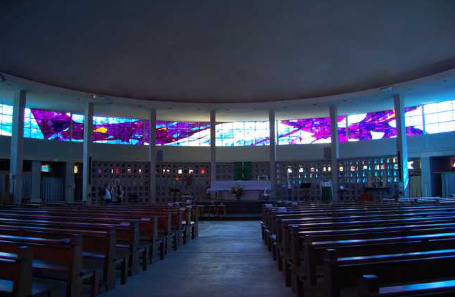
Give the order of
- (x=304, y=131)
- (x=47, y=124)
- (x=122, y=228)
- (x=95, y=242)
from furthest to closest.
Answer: (x=304, y=131), (x=47, y=124), (x=122, y=228), (x=95, y=242)

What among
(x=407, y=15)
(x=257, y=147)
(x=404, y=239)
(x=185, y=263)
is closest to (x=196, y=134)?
(x=257, y=147)

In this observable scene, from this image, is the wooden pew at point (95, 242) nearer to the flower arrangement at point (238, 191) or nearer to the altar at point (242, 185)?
the flower arrangement at point (238, 191)

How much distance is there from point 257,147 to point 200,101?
5.43 m

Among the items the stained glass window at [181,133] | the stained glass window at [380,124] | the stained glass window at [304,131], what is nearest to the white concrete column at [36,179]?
the stained glass window at [181,133]

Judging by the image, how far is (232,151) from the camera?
22781mm

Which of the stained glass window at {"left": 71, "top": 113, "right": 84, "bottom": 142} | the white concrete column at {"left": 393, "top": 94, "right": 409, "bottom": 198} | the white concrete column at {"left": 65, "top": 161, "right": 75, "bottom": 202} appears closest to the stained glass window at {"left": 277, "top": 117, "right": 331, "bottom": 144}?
the white concrete column at {"left": 393, "top": 94, "right": 409, "bottom": 198}

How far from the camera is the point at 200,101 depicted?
62.5ft

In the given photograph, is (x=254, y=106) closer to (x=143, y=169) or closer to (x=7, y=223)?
(x=143, y=169)

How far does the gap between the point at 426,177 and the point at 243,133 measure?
424 inches

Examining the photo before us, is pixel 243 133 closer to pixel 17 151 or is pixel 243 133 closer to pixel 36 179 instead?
pixel 36 179

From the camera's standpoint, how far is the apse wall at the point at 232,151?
18.6 meters

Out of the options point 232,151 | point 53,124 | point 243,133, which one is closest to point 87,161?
point 53,124

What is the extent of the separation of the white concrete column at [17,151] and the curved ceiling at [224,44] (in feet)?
4.62

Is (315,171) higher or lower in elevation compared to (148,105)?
lower
